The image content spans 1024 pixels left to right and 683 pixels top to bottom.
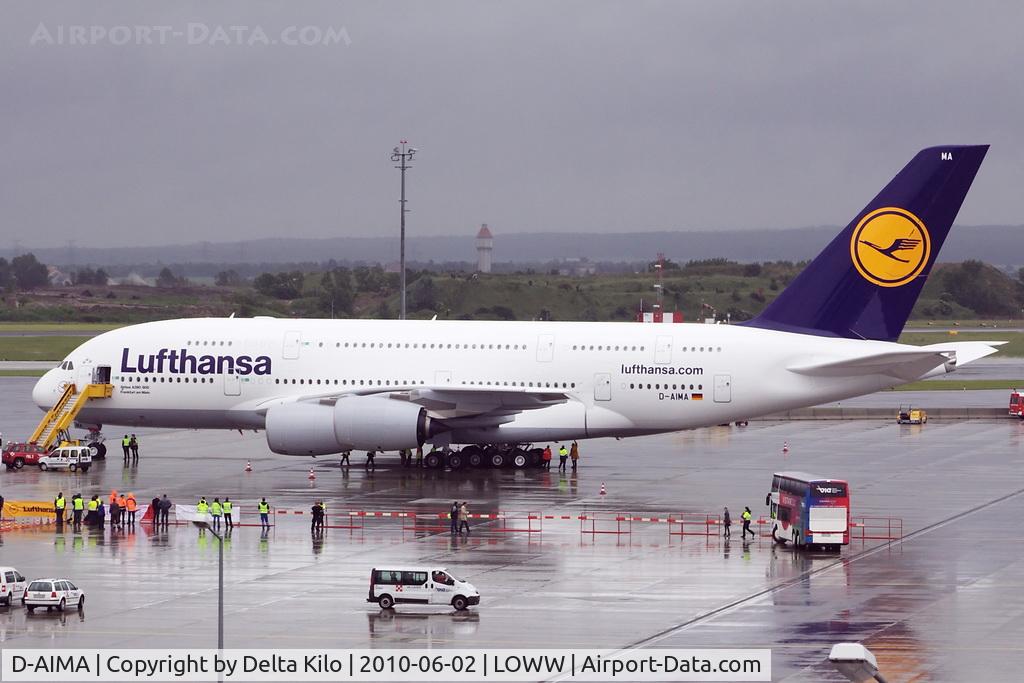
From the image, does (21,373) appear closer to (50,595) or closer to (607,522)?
(607,522)

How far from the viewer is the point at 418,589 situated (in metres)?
34.5

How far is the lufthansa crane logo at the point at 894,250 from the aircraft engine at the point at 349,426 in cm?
1690

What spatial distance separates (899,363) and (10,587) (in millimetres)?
32426

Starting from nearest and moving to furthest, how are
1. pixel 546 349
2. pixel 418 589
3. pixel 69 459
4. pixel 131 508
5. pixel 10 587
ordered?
pixel 10 587 < pixel 418 589 < pixel 131 508 < pixel 546 349 < pixel 69 459

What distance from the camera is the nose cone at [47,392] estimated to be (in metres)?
61.6

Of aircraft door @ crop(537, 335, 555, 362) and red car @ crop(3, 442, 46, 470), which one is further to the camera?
red car @ crop(3, 442, 46, 470)

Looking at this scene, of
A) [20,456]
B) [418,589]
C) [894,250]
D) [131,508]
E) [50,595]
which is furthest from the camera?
[20,456]

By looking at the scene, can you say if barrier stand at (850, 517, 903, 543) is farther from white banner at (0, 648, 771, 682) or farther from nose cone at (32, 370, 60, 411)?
nose cone at (32, 370, 60, 411)

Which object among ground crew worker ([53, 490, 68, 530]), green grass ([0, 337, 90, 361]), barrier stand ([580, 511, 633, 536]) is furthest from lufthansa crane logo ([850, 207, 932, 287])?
green grass ([0, 337, 90, 361])

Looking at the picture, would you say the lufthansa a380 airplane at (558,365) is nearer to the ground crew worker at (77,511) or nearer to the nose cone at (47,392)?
the nose cone at (47,392)

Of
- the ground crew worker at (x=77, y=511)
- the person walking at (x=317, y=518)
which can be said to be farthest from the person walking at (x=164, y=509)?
the person walking at (x=317, y=518)

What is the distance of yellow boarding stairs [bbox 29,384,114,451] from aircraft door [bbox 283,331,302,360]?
23.2 ft

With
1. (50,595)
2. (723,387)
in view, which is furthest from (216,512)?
(723,387)

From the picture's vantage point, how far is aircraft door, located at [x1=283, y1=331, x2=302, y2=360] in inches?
2320
